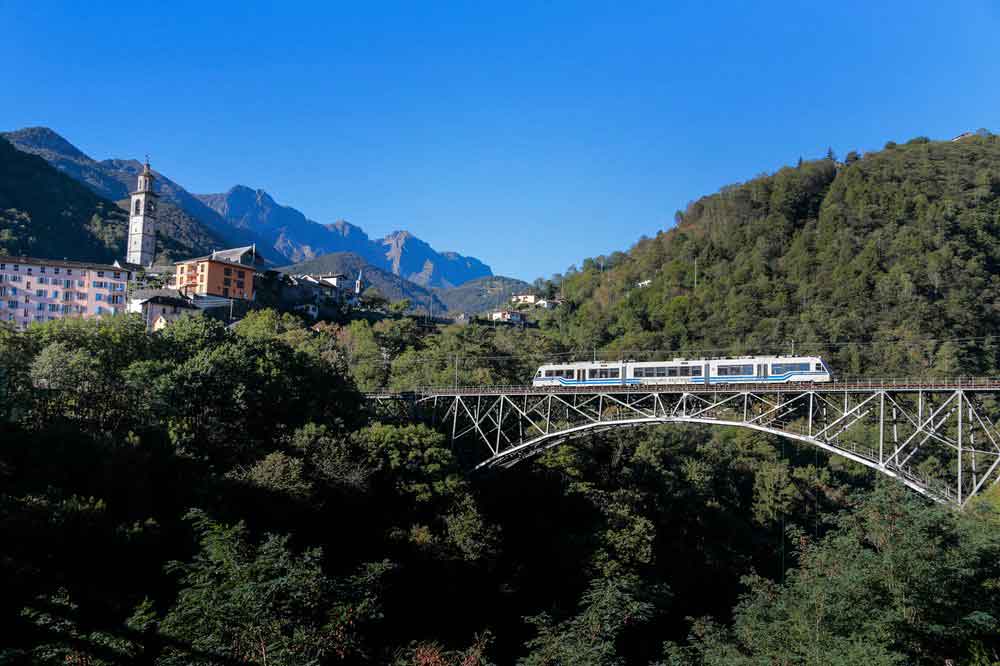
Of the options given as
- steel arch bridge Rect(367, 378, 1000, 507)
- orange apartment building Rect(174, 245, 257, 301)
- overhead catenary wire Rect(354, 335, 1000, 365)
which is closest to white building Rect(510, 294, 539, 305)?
overhead catenary wire Rect(354, 335, 1000, 365)

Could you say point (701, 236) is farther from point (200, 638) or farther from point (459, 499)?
point (200, 638)

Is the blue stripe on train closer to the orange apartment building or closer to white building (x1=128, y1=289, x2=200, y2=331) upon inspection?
white building (x1=128, y1=289, x2=200, y2=331)

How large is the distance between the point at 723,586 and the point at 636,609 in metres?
11.4

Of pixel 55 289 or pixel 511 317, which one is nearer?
pixel 55 289

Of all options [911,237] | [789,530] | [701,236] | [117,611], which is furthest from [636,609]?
[701,236]

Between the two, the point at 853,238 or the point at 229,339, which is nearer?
the point at 229,339

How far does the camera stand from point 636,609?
26.8 m

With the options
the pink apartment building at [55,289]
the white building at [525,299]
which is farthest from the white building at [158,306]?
the white building at [525,299]

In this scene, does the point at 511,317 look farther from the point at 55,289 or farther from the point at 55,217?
the point at 55,217

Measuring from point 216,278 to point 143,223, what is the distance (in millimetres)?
24183

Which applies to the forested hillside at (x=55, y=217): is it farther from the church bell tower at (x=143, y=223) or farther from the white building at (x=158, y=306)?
the white building at (x=158, y=306)

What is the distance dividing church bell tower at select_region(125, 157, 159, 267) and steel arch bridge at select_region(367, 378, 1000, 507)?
5276 cm

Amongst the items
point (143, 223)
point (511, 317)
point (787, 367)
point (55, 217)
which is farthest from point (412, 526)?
point (55, 217)

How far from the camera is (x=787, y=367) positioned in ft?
103
